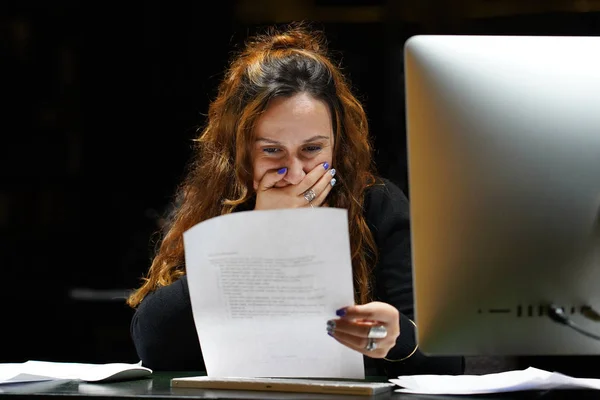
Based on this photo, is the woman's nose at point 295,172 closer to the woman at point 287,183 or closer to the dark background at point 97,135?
the woman at point 287,183

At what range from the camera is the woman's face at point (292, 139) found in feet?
4.81

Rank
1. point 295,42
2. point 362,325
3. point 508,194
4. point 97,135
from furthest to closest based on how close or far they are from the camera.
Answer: point 97,135 < point 295,42 < point 362,325 < point 508,194

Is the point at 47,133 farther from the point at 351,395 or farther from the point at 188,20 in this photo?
the point at 351,395

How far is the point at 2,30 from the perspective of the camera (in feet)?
9.09

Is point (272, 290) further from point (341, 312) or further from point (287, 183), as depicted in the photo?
point (287, 183)

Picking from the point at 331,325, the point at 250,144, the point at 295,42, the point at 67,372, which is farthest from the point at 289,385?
the point at 295,42

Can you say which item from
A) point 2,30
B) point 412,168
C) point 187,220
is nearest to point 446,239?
point 412,168

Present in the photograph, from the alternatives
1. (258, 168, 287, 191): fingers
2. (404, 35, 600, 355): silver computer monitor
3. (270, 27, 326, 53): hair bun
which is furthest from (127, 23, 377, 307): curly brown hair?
(404, 35, 600, 355): silver computer monitor

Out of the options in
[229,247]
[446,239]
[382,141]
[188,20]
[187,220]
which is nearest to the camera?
[446,239]

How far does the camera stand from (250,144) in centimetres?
156

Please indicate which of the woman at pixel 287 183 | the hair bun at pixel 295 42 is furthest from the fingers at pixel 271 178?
the hair bun at pixel 295 42

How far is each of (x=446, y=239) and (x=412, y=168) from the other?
0.29 ft

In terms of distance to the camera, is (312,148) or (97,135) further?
(97,135)

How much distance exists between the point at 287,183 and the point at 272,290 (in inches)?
19.5
